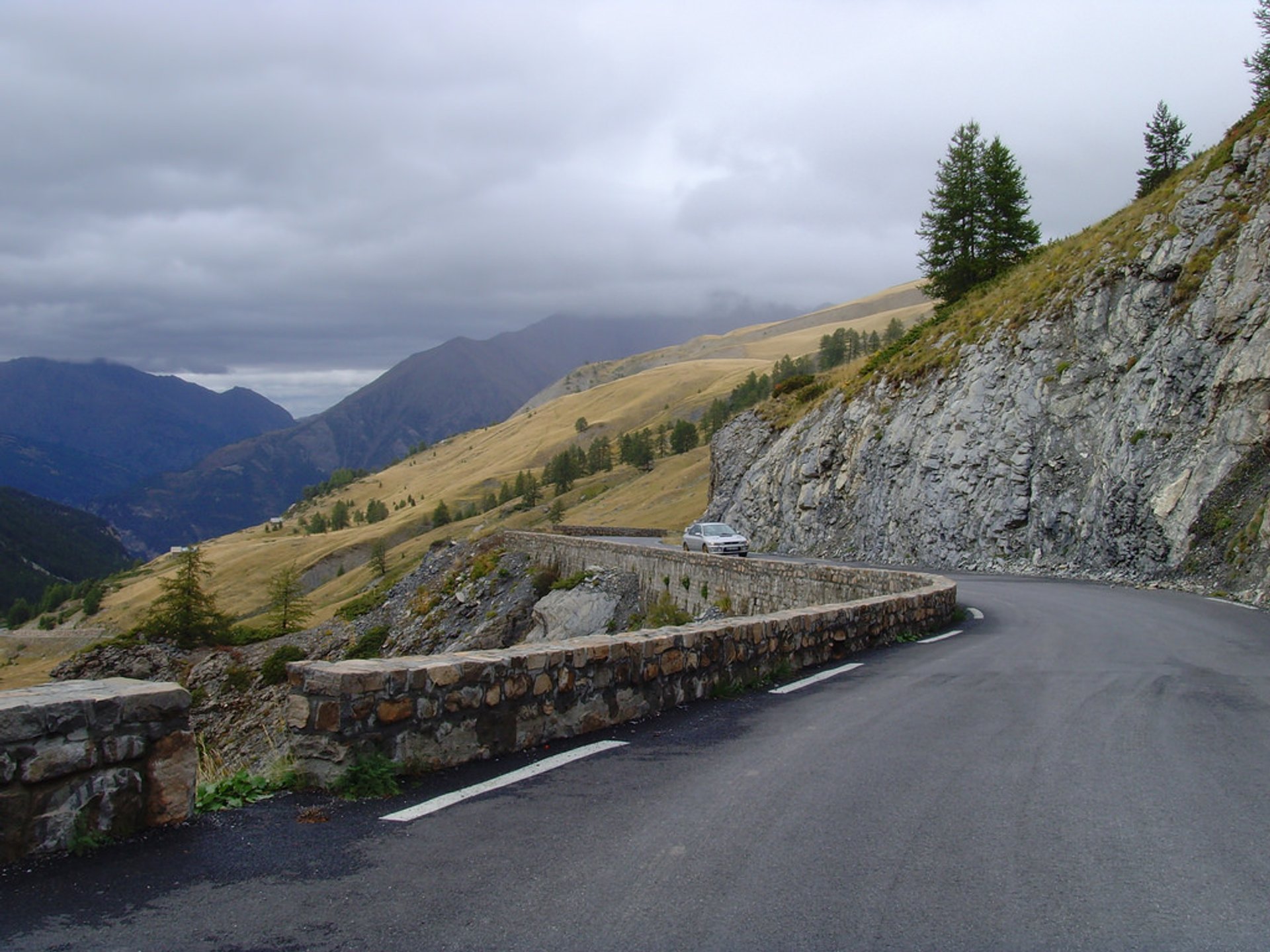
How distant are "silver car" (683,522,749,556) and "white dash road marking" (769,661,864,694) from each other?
2168cm

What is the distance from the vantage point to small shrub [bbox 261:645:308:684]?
37750 mm

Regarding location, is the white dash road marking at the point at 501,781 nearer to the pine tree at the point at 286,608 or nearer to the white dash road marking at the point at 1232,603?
the white dash road marking at the point at 1232,603

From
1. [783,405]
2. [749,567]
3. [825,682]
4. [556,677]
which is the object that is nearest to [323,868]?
[556,677]

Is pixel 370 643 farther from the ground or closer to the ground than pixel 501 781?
closer to the ground

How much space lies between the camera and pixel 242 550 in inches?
6467

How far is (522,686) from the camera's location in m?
6.32

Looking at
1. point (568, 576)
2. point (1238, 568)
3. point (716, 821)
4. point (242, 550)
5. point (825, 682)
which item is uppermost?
point (716, 821)

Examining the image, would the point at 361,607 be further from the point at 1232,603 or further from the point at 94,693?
the point at 94,693

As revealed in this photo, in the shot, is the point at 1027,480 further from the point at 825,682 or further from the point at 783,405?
the point at 783,405

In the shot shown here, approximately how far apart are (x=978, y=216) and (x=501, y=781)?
5043cm

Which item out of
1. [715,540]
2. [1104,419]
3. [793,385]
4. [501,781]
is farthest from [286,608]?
[501,781]

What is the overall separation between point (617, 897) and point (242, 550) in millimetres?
179913

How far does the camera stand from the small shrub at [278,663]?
124 feet

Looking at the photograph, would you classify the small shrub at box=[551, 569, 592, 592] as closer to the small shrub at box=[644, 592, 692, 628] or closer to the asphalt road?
the small shrub at box=[644, 592, 692, 628]
